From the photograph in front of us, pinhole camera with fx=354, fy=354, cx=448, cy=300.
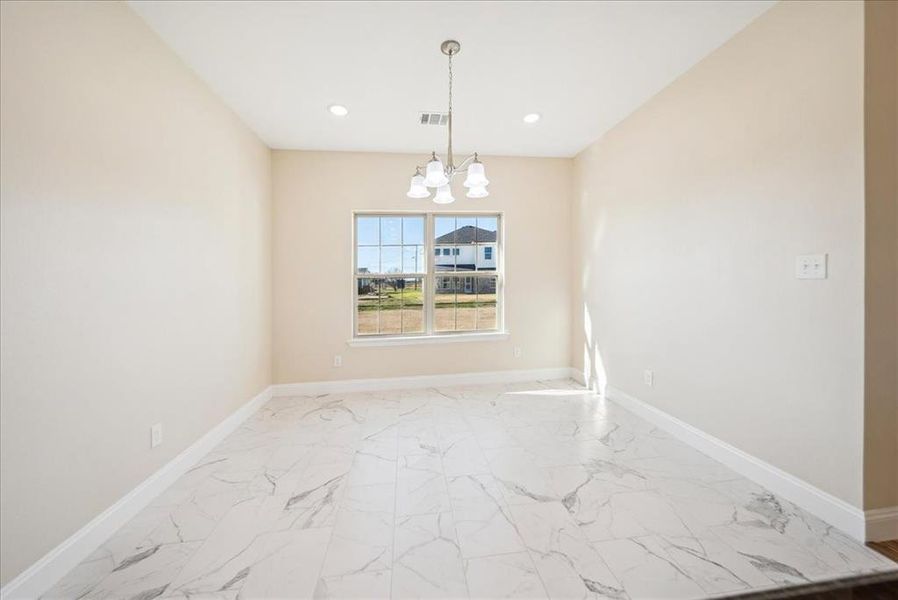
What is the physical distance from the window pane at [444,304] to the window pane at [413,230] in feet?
1.70

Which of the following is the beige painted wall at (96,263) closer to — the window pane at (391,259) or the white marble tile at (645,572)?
the window pane at (391,259)

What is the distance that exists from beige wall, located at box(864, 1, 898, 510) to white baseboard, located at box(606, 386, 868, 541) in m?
0.10

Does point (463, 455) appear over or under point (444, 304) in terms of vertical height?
under

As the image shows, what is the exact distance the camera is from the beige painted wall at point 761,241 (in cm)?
167

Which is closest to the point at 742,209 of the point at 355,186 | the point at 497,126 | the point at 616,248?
the point at 616,248

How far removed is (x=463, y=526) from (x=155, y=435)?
183 centimetres

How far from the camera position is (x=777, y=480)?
6.52ft

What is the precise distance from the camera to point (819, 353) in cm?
178

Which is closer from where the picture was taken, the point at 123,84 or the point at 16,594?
the point at 16,594

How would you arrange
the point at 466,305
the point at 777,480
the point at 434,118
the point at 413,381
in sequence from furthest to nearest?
the point at 466,305, the point at 413,381, the point at 434,118, the point at 777,480

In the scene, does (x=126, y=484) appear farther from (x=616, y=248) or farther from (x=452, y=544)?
(x=616, y=248)

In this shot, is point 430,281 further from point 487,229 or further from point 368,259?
point 487,229

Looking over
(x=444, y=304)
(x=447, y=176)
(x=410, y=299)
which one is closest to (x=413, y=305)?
(x=410, y=299)

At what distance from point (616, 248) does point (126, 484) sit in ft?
13.0
